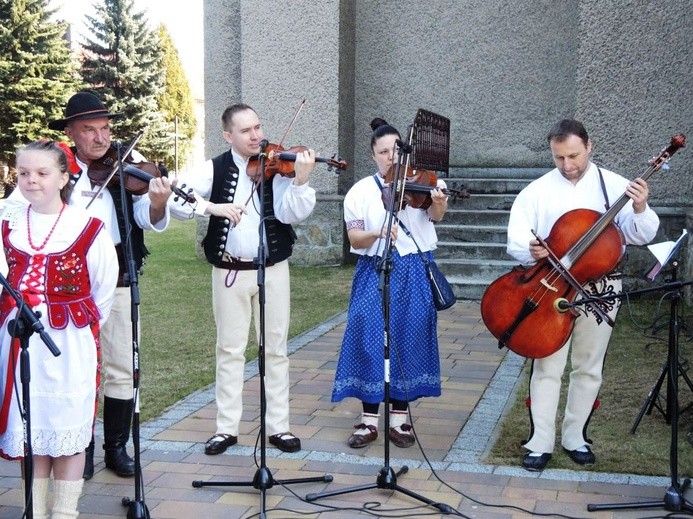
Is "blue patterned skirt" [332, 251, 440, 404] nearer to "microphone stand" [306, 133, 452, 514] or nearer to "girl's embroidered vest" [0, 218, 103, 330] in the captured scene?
"microphone stand" [306, 133, 452, 514]

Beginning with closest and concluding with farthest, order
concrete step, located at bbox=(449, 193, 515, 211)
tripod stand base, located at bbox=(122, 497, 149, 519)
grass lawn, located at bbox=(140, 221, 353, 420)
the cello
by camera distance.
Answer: tripod stand base, located at bbox=(122, 497, 149, 519), the cello, grass lawn, located at bbox=(140, 221, 353, 420), concrete step, located at bbox=(449, 193, 515, 211)

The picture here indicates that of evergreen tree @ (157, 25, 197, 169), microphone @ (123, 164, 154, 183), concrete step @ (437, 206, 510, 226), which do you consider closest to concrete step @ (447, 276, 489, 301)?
concrete step @ (437, 206, 510, 226)

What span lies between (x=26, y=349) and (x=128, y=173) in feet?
4.41

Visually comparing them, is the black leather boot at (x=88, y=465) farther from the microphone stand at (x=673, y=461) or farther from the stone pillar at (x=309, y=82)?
the stone pillar at (x=309, y=82)

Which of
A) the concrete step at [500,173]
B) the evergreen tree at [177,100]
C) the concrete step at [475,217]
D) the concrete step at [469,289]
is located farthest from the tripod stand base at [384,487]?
the evergreen tree at [177,100]

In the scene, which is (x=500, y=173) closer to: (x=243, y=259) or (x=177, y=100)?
(x=243, y=259)

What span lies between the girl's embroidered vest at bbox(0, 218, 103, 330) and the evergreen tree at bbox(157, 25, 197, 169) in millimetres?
37802

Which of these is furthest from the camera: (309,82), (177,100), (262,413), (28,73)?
(177,100)

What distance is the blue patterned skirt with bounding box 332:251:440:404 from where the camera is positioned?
4840 mm

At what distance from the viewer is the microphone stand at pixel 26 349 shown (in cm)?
298

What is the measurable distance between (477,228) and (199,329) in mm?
4016

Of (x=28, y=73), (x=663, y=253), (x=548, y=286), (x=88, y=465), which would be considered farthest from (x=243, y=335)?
(x=28, y=73)

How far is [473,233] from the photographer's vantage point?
10562 millimetres

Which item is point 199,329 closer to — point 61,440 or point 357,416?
point 357,416
